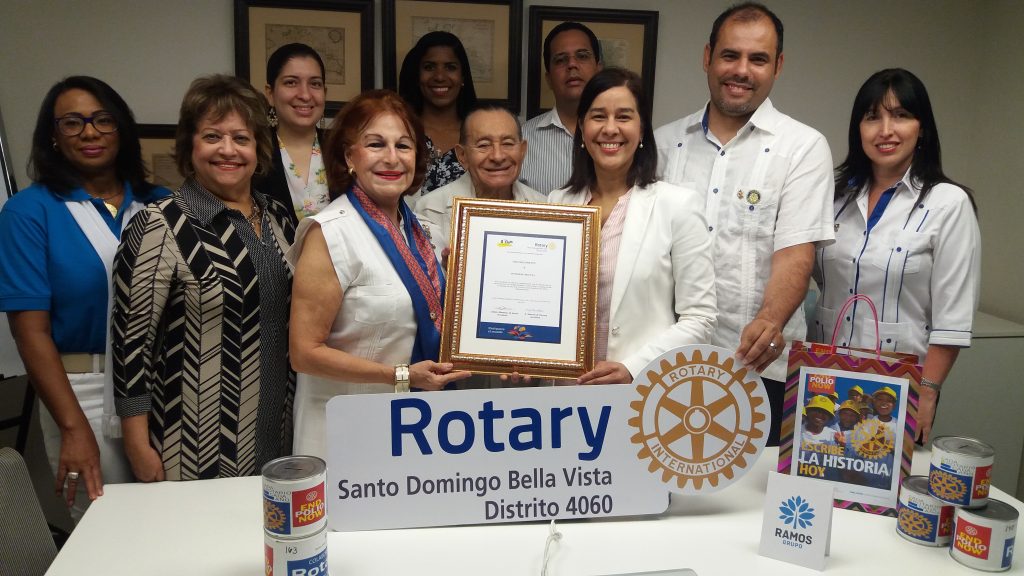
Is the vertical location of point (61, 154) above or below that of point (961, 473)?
above

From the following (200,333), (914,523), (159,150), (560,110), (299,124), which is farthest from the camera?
(159,150)

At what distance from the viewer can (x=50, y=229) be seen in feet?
7.25

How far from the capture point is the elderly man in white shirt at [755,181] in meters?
2.37

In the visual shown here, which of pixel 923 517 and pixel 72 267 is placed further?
pixel 72 267

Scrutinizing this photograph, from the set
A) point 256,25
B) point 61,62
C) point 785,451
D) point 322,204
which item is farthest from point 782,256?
point 61,62

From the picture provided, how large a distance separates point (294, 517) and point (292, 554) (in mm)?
71

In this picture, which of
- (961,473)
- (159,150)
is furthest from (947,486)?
(159,150)

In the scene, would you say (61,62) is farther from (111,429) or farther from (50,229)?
(111,429)

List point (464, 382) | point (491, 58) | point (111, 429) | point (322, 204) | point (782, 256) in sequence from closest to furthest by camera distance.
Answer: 1. point (111, 429)
2. point (464, 382)
3. point (782, 256)
4. point (322, 204)
5. point (491, 58)

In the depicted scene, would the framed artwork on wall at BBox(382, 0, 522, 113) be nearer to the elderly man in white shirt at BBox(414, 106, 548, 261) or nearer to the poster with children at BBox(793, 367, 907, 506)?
the elderly man in white shirt at BBox(414, 106, 548, 261)

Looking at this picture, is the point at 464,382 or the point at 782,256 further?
the point at 782,256

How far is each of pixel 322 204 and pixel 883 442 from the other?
5.95 ft

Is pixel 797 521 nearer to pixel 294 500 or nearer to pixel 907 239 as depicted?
pixel 294 500

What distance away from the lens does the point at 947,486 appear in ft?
4.85
